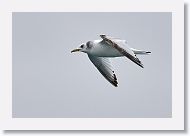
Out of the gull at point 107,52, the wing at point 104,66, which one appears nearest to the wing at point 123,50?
the gull at point 107,52

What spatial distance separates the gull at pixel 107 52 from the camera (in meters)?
5.53

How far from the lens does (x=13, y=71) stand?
583 cm

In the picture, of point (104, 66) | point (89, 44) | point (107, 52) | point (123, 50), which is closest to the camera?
point (123, 50)

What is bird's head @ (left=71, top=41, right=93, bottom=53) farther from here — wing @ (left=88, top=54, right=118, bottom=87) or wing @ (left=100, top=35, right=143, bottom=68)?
wing @ (left=100, top=35, right=143, bottom=68)

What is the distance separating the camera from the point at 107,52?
5.80m

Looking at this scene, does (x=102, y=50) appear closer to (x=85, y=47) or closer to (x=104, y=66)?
(x=85, y=47)

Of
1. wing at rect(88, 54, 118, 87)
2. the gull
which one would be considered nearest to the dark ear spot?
the gull

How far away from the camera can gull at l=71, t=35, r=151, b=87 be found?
5.53 meters

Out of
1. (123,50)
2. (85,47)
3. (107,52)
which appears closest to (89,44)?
(85,47)

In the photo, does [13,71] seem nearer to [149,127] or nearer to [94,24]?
[94,24]
